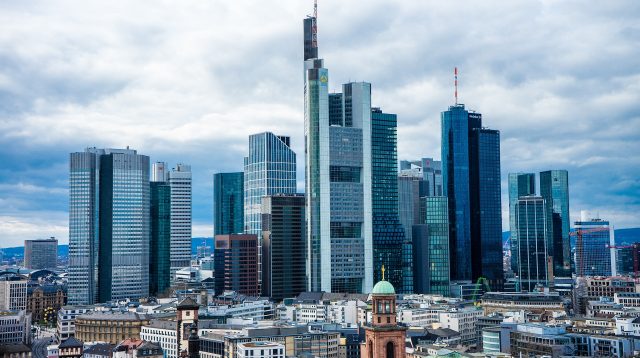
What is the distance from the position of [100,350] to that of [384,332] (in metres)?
94.6

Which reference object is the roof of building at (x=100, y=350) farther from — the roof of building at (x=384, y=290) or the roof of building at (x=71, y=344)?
the roof of building at (x=384, y=290)

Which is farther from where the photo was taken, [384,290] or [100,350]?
[100,350]

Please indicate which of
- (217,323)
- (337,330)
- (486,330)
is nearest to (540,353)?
(486,330)

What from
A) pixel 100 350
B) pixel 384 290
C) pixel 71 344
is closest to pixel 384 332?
pixel 384 290

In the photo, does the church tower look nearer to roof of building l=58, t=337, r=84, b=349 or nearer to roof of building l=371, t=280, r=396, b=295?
roof of building l=371, t=280, r=396, b=295

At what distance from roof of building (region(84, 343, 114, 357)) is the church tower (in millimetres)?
Answer: 87816

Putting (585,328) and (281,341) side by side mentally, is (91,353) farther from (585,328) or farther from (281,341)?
(585,328)

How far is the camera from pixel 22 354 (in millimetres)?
167375

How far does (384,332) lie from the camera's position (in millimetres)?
103750

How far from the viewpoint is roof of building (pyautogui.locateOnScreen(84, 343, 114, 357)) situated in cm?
17425

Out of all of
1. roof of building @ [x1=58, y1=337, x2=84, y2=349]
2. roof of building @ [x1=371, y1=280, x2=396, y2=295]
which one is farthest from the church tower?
roof of building @ [x1=58, y1=337, x2=84, y2=349]

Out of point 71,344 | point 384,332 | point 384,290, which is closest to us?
point 384,332

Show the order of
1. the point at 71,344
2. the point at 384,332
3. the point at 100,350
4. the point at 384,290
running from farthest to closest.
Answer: the point at 100,350, the point at 71,344, the point at 384,290, the point at 384,332

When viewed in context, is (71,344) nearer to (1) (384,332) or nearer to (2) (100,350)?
(2) (100,350)
